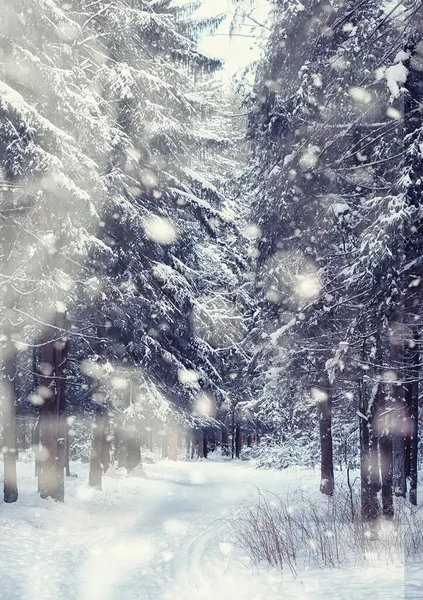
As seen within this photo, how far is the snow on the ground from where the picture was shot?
6117 mm

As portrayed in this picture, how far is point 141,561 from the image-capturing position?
8.03 metres

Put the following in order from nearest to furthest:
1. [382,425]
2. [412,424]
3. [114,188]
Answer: [382,425] < [412,424] < [114,188]

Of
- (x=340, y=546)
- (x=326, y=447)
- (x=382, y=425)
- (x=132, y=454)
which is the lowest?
(x=132, y=454)

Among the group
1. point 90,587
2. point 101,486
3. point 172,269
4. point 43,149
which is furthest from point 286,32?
point 101,486

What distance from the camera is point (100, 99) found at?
13820 mm

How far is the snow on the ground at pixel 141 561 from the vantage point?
6.12 metres

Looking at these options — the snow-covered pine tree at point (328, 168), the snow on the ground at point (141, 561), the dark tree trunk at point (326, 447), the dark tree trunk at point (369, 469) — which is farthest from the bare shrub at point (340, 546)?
the dark tree trunk at point (326, 447)

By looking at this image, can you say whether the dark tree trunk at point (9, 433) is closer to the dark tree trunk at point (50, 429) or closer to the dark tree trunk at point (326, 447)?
the dark tree trunk at point (50, 429)

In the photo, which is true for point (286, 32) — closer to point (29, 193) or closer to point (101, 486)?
point (29, 193)

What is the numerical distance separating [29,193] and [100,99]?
Answer: 387 centimetres

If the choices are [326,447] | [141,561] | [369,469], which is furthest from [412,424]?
[141,561]

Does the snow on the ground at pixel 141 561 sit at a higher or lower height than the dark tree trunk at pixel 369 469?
lower

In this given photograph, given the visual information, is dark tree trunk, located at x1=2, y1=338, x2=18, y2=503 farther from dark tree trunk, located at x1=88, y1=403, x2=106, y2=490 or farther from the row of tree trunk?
the row of tree trunk

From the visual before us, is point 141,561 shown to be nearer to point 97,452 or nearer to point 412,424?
point 412,424
